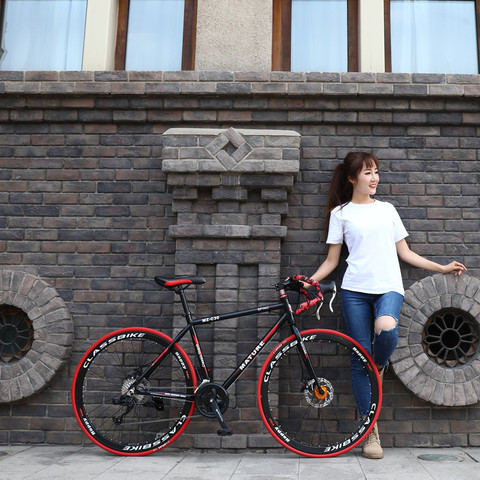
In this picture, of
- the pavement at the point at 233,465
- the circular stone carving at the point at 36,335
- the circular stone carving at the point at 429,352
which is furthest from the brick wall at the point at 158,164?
the pavement at the point at 233,465

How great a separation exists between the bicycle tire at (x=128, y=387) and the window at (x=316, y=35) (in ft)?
9.34

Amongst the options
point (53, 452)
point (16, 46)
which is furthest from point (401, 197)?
point (16, 46)

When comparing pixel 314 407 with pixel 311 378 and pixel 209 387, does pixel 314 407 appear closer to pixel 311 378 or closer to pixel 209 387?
pixel 311 378

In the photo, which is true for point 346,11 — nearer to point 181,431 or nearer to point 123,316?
point 123,316

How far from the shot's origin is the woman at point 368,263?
3730 millimetres

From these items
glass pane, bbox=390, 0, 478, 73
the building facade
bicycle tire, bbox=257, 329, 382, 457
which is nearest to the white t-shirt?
the building facade

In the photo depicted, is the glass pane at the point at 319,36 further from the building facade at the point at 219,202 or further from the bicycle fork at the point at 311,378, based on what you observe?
the bicycle fork at the point at 311,378

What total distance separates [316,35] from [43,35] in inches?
106

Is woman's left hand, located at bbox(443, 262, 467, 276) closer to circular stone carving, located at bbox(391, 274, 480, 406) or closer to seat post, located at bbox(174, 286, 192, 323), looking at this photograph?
circular stone carving, located at bbox(391, 274, 480, 406)

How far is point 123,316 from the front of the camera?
14.1ft

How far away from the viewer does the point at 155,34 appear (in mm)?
4988

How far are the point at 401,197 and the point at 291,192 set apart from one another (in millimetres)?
941

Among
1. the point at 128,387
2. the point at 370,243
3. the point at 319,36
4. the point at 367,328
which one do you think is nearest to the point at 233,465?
the point at 128,387

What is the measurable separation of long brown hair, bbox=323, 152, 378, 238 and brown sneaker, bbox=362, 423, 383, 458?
1.58 meters
